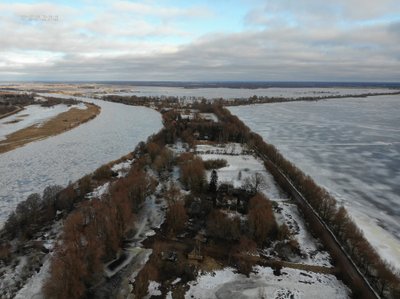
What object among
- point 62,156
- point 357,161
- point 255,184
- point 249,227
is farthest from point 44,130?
point 249,227

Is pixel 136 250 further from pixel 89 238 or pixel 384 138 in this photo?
pixel 384 138

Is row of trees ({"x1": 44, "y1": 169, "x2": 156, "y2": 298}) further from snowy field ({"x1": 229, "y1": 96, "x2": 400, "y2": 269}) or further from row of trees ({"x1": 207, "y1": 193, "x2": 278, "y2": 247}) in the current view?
snowy field ({"x1": 229, "y1": 96, "x2": 400, "y2": 269})

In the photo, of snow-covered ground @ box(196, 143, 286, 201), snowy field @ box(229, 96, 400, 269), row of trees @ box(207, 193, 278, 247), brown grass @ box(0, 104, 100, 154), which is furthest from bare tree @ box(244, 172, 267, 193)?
brown grass @ box(0, 104, 100, 154)

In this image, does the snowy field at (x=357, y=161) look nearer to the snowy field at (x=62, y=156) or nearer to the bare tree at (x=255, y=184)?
the bare tree at (x=255, y=184)

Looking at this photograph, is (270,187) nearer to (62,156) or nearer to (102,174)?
(102,174)

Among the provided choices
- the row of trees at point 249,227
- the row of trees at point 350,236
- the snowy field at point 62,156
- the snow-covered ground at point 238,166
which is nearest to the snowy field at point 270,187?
the snow-covered ground at point 238,166

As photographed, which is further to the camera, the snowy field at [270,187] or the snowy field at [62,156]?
the snowy field at [62,156]
